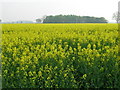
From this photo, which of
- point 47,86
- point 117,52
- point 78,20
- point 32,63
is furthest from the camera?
point 78,20

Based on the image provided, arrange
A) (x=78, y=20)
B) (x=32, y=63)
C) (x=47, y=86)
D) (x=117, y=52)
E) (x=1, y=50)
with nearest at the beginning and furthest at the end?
(x=47, y=86) → (x=32, y=63) → (x=117, y=52) → (x=1, y=50) → (x=78, y=20)

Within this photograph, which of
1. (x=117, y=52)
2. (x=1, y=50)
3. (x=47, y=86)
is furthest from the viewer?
(x=1, y=50)

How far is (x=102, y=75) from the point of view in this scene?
4953 millimetres

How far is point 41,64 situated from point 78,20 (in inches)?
2238

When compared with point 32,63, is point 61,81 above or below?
below

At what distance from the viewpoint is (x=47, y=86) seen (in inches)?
186

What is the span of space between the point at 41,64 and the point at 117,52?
185cm

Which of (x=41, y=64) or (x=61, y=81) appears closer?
(x=61, y=81)

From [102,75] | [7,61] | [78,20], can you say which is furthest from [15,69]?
[78,20]

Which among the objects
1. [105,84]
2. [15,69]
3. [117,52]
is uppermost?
[117,52]

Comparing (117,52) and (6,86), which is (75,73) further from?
(6,86)

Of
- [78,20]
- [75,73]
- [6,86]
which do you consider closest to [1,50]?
[6,86]

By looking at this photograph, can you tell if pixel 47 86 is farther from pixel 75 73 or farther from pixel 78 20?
pixel 78 20

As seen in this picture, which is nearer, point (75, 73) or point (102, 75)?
point (102, 75)
